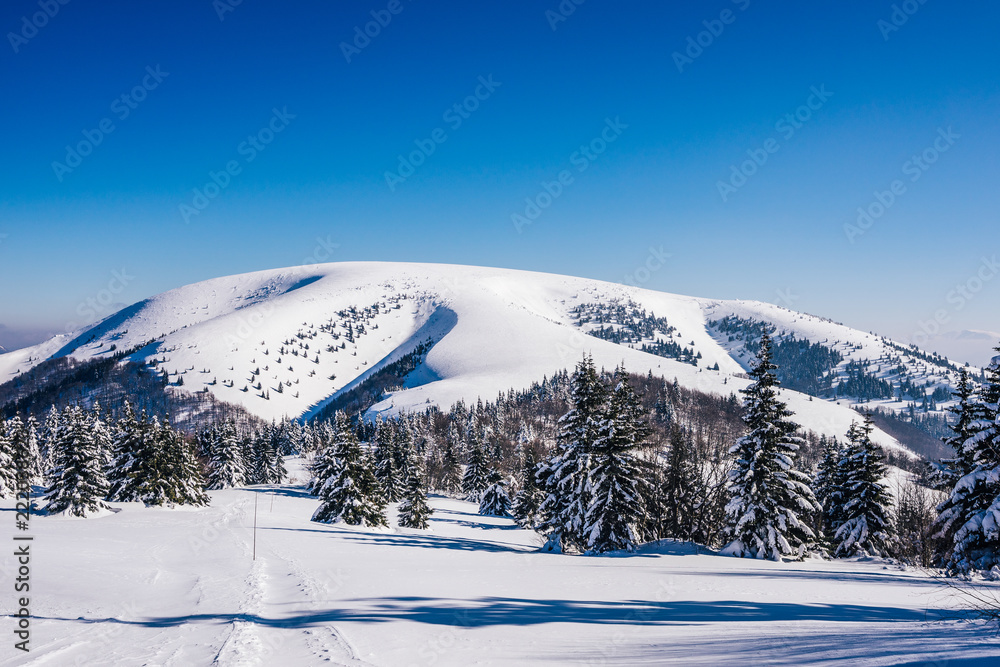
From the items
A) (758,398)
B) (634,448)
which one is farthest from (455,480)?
(758,398)

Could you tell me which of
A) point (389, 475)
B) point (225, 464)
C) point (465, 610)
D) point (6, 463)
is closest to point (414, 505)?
point (389, 475)

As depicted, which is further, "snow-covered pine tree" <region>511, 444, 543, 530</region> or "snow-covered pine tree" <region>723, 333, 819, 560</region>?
"snow-covered pine tree" <region>511, 444, 543, 530</region>

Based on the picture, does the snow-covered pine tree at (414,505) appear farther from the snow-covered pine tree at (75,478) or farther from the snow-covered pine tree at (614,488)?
the snow-covered pine tree at (75,478)

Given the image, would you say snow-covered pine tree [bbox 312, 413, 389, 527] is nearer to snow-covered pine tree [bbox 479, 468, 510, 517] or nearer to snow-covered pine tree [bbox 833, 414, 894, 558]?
snow-covered pine tree [bbox 479, 468, 510, 517]

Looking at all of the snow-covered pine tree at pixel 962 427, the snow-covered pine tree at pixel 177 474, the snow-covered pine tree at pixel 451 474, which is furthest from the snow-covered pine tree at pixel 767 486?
the snow-covered pine tree at pixel 451 474


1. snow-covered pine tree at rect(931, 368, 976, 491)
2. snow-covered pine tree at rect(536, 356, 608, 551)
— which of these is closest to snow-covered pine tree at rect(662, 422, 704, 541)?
snow-covered pine tree at rect(536, 356, 608, 551)

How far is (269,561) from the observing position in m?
19.2

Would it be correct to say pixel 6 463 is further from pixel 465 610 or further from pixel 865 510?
pixel 865 510

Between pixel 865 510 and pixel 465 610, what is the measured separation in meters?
31.4

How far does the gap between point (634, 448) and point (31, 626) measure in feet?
85.2

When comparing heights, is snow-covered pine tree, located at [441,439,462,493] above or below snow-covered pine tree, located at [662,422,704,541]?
below

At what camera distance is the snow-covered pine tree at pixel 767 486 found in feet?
78.5

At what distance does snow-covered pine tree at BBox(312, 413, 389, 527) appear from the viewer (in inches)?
1485

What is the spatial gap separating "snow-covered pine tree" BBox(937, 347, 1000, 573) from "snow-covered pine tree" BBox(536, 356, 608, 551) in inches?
606
